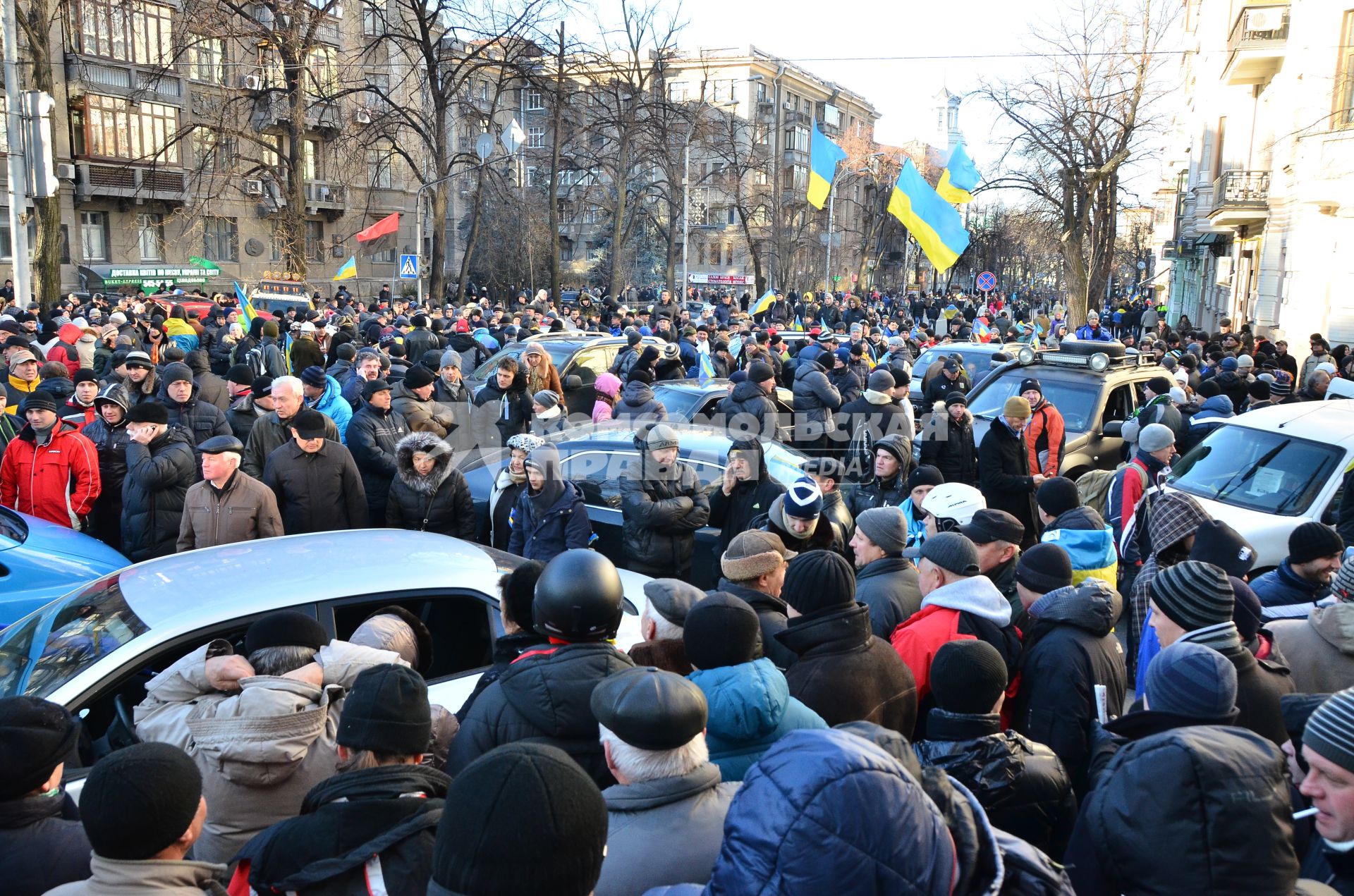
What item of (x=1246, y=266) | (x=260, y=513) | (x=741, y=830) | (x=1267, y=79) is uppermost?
(x=1267, y=79)

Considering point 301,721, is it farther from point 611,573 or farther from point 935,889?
point 935,889

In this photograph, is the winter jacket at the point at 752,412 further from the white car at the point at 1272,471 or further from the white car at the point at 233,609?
the white car at the point at 233,609

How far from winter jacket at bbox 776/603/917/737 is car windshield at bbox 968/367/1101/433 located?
7.34 metres

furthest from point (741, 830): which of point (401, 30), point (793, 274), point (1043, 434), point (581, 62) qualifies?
point (793, 274)

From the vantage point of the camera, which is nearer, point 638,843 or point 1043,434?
point 638,843

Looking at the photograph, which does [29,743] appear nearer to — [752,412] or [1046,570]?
[1046,570]

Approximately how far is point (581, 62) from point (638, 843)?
3382cm

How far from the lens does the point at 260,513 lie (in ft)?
20.0

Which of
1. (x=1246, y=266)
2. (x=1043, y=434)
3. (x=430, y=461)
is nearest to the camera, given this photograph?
(x=430, y=461)

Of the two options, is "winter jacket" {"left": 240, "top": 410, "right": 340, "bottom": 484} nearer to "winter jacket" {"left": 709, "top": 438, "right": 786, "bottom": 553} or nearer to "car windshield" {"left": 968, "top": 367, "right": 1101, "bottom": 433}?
"winter jacket" {"left": 709, "top": 438, "right": 786, "bottom": 553}

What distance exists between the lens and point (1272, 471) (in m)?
8.04

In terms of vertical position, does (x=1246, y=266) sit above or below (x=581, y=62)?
below

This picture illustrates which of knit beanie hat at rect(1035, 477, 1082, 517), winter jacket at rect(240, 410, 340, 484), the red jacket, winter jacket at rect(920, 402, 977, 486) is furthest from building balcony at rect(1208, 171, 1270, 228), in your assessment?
the red jacket

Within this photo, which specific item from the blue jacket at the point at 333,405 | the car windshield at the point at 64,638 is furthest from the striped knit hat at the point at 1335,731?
the blue jacket at the point at 333,405
